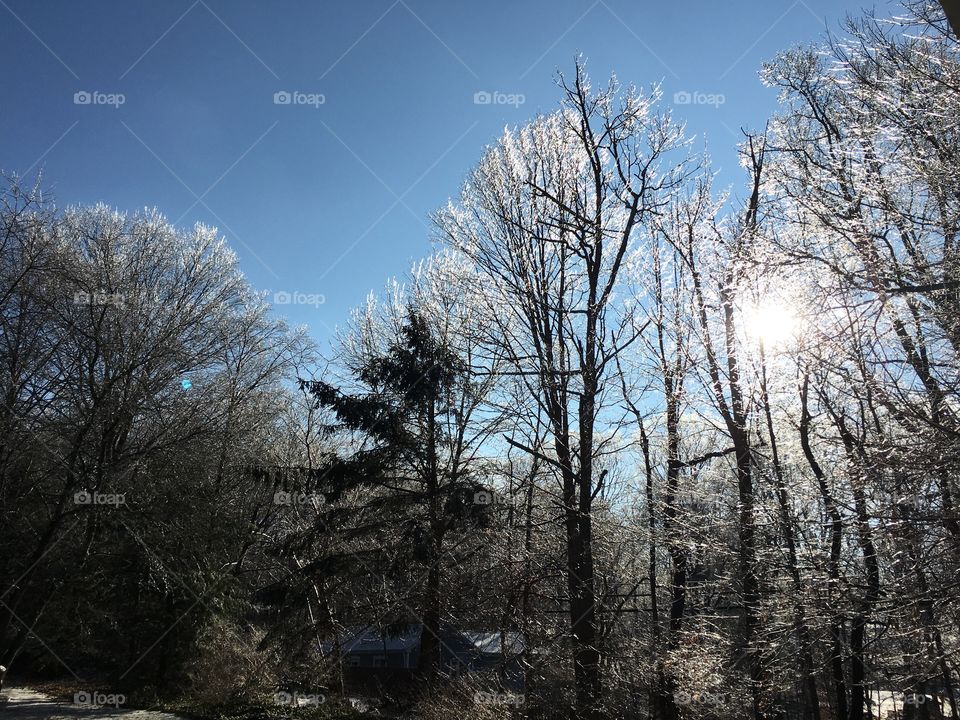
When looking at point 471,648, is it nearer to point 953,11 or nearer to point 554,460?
point 554,460

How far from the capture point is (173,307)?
18453mm

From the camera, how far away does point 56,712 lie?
659 inches

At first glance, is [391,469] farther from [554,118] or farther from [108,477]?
[554,118]

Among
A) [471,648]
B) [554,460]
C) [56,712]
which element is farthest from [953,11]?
[56,712]

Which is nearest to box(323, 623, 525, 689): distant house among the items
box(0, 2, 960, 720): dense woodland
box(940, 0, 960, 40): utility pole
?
box(0, 2, 960, 720): dense woodland

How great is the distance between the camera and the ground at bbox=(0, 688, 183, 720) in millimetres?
15758

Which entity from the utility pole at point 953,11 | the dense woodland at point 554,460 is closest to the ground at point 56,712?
the dense woodland at point 554,460

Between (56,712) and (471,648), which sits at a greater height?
(471,648)

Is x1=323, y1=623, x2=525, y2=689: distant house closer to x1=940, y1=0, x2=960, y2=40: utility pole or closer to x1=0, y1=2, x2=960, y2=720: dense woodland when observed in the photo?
x1=0, y1=2, x2=960, y2=720: dense woodland

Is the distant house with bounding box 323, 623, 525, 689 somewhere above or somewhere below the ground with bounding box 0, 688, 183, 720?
above

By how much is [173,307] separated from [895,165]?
17.7 metres

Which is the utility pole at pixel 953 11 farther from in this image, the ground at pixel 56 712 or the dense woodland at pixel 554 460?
the ground at pixel 56 712

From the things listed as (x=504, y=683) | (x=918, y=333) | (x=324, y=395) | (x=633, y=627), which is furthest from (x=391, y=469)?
(x=918, y=333)

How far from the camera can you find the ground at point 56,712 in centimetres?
1576
